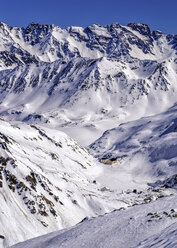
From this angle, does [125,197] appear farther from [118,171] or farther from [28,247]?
[28,247]

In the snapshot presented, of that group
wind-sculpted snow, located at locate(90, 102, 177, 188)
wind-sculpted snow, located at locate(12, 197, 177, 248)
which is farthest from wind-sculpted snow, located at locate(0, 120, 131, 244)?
wind-sculpted snow, located at locate(90, 102, 177, 188)

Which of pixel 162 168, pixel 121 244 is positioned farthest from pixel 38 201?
pixel 162 168

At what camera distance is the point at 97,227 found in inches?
1176

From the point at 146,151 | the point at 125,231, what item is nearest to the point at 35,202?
the point at 125,231

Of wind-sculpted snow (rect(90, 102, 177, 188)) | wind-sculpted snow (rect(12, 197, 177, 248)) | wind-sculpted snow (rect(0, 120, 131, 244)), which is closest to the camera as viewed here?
wind-sculpted snow (rect(12, 197, 177, 248))

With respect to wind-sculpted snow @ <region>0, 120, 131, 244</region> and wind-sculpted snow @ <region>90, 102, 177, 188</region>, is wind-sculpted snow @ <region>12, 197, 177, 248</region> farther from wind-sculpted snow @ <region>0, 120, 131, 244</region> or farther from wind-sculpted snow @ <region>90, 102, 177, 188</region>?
wind-sculpted snow @ <region>90, 102, 177, 188</region>

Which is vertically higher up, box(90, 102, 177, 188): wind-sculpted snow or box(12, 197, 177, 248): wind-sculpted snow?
box(90, 102, 177, 188): wind-sculpted snow

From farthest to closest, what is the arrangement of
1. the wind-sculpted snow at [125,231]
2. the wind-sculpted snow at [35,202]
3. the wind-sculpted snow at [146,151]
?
the wind-sculpted snow at [146,151] → the wind-sculpted snow at [35,202] → the wind-sculpted snow at [125,231]

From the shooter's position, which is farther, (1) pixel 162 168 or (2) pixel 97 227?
(1) pixel 162 168

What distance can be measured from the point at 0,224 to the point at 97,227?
2317 centimetres

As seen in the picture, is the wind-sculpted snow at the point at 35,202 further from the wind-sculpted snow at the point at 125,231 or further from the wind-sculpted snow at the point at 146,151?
the wind-sculpted snow at the point at 146,151

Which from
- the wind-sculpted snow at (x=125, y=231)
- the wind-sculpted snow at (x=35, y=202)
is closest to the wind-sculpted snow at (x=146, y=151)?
the wind-sculpted snow at (x=35, y=202)

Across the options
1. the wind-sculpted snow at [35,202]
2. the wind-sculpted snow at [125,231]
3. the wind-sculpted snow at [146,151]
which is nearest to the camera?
the wind-sculpted snow at [125,231]

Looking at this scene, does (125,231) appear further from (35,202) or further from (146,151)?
(146,151)
